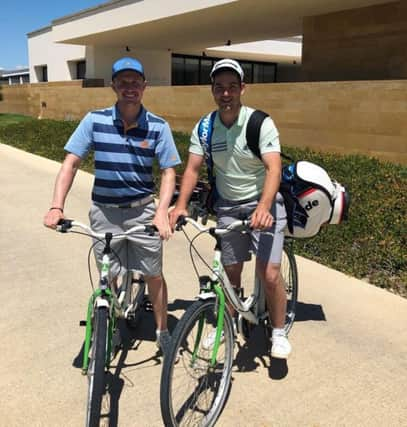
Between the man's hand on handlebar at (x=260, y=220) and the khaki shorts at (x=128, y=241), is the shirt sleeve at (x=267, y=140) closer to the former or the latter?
the man's hand on handlebar at (x=260, y=220)

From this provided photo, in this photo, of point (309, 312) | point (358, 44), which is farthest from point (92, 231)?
point (358, 44)

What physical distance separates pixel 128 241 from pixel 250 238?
2.56ft

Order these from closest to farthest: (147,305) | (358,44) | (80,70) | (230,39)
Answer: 1. (147,305)
2. (358,44)
3. (230,39)
4. (80,70)

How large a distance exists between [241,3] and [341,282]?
38.7 feet

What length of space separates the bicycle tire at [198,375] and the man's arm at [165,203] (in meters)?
0.44

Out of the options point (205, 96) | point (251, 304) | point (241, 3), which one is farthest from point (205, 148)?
point (241, 3)

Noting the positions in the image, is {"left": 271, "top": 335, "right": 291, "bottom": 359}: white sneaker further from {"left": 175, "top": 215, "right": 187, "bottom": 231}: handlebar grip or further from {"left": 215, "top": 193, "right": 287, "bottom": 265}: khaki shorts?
{"left": 175, "top": 215, "right": 187, "bottom": 231}: handlebar grip

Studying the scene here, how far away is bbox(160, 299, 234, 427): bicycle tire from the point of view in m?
2.36

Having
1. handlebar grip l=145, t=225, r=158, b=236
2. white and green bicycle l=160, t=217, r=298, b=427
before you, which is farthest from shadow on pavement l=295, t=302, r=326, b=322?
handlebar grip l=145, t=225, r=158, b=236

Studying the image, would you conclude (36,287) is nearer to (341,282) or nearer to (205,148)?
(205,148)

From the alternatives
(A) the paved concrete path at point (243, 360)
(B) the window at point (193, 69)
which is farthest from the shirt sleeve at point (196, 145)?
(B) the window at point (193, 69)

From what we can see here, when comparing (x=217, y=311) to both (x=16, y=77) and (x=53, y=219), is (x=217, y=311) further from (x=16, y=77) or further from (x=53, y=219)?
(x=16, y=77)

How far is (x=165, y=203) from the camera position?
283 centimetres

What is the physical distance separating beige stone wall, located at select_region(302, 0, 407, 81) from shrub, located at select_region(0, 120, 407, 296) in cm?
527
